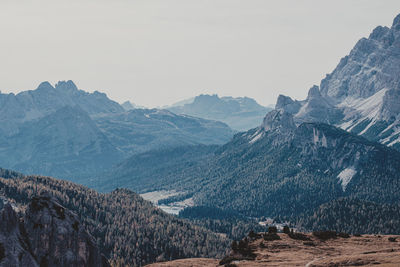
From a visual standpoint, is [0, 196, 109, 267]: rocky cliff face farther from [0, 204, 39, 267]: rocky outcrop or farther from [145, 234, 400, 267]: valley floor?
[145, 234, 400, 267]: valley floor

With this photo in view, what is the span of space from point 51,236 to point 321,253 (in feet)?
218

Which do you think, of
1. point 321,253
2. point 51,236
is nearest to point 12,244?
point 51,236

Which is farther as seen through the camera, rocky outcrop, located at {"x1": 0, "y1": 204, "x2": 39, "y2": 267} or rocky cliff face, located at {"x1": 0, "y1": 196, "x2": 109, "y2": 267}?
rocky cliff face, located at {"x1": 0, "y1": 196, "x2": 109, "y2": 267}

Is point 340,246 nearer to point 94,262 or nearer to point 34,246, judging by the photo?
point 94,262

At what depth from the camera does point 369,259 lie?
400 feet

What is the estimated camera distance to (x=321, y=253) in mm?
140625

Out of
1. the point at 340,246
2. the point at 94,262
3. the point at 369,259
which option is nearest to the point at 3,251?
the point at 94,262

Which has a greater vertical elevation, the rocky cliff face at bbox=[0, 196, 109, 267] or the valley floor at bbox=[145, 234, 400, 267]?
the rocky cliff face at bbox=[0, 196, 109, 267]

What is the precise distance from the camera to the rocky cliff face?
392 ft

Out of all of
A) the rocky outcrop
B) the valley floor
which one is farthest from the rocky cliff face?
the valley floor

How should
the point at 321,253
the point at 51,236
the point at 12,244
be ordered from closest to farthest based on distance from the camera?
the point at 12,244, the point at 51,236, the point at 321,253

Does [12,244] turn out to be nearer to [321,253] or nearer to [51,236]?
[51,236]

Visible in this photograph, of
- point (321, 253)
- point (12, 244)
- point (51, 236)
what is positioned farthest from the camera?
point (321, 253)

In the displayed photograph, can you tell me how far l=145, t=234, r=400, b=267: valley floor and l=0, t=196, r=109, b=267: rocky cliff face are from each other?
19210 millimetres
